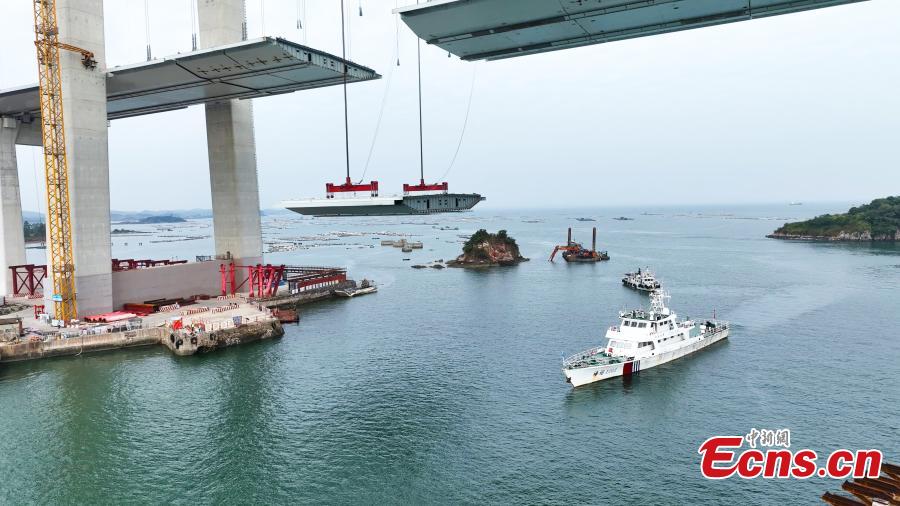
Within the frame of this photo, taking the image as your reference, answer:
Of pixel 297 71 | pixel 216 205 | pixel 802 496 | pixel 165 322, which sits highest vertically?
pixel 297 71

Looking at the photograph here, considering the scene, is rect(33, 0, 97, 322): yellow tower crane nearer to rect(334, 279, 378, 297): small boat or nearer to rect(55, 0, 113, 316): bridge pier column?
rect(55, 0, 113, 316): bridge pier column

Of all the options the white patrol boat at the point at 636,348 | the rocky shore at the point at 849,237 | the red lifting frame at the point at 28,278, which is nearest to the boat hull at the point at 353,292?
the red lifting frame at the point at 28,278

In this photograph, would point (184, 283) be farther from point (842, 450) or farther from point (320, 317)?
point (842, 450)

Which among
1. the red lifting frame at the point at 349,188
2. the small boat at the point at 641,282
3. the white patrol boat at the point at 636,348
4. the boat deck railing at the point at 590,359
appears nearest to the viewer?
the red lifting frame at the point at 349,188

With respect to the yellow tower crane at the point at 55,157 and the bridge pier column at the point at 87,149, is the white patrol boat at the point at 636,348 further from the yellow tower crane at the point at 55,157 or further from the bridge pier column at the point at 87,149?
the yellow tower crane at the point at 55,157

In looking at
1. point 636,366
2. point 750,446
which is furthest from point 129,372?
point 750,446

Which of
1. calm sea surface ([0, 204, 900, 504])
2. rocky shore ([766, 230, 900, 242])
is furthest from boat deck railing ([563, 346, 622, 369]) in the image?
rocky shore ([766, 230, 900, 242])

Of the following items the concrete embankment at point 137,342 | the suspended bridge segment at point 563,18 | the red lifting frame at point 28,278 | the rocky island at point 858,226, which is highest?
the suspended bridge segment at point 563,18

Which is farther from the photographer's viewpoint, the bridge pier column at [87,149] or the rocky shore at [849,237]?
the rocky shore at [849,237]
